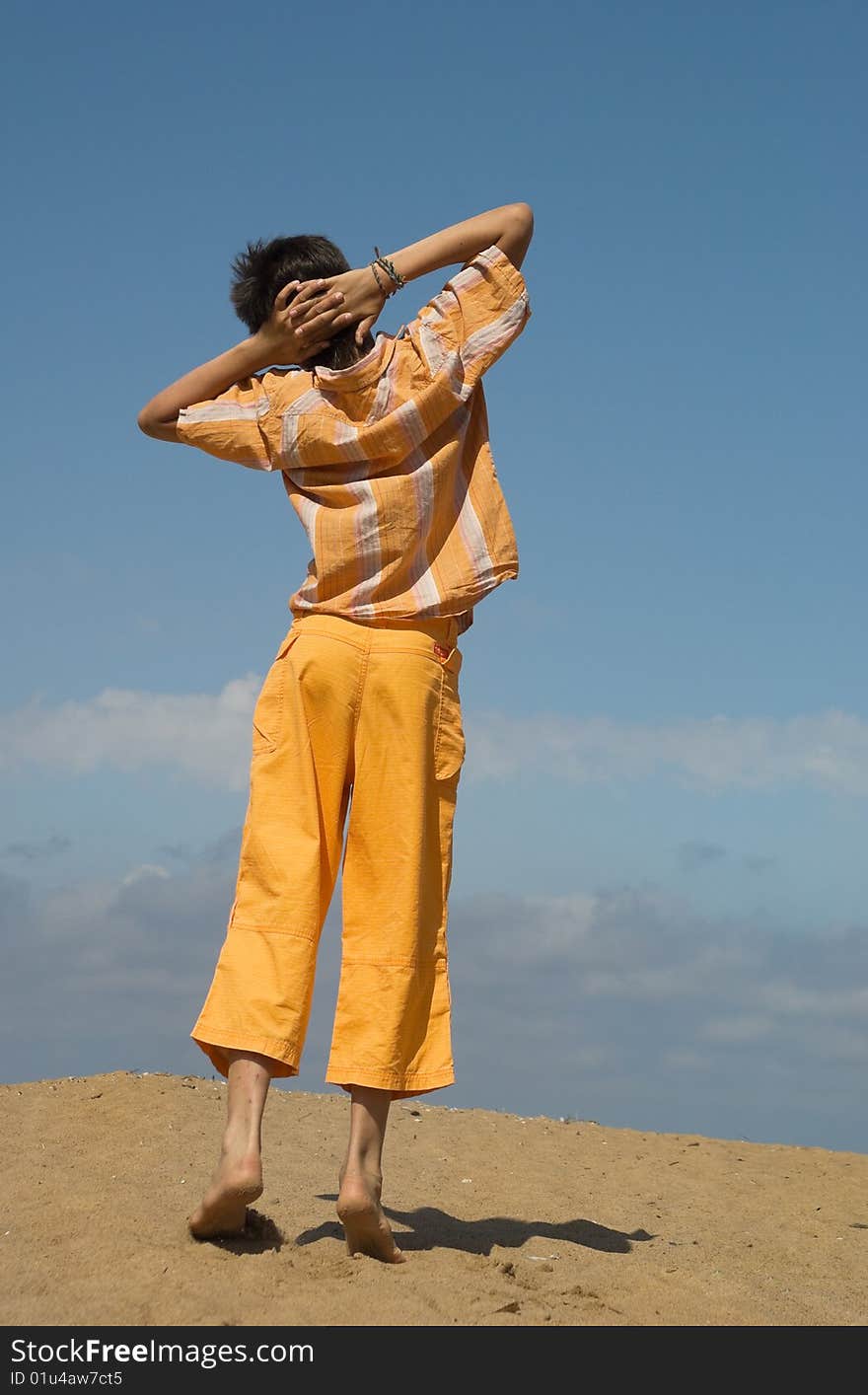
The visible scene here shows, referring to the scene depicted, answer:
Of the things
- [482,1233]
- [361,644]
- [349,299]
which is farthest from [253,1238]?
[349,299]

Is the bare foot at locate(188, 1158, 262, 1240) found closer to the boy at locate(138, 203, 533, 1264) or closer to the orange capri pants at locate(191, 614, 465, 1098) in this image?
the boy at locate(138, 203, 533, 1264)

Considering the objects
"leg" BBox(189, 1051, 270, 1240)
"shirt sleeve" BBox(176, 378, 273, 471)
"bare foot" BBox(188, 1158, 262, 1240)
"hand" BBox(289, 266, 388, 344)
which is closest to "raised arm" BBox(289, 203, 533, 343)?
"hand" BBox(289, 266, 388, 344)

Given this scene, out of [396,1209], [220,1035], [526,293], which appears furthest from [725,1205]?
[526,293]

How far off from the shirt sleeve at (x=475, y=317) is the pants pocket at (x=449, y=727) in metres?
0.85

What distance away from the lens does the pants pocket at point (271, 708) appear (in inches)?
157

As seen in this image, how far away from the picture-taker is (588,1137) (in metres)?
7.12

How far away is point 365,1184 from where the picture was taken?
3740mm

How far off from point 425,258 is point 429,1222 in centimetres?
335

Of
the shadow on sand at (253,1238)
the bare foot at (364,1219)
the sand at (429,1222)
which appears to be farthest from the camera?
the shadow on sand at (253,1238)

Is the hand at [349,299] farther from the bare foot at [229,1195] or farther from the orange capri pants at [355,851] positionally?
the bare foot at [229,1195]

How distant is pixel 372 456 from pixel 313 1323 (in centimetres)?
237

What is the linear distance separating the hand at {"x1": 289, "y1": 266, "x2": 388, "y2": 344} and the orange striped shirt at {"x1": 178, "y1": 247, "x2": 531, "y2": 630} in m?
0.08

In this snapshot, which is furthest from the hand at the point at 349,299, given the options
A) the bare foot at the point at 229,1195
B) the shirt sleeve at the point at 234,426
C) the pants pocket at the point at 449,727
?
the bare foot at the point at 229,1195

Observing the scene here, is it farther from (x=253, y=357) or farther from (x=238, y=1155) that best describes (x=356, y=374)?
(x=238, y=1155)
